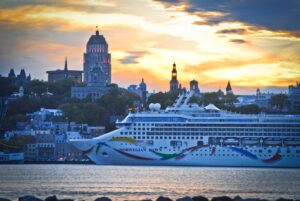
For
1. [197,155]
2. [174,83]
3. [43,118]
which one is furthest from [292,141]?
[174,83]

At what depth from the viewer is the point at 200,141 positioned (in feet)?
362

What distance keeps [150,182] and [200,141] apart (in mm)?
28993

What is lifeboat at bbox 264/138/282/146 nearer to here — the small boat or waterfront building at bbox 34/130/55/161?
the small boat

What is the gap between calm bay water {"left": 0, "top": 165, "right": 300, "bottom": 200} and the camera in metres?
70.1

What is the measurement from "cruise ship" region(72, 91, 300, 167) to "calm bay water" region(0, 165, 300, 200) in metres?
2.24

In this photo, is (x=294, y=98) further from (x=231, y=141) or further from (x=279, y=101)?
(x=231, y=141)

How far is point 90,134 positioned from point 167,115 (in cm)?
2882

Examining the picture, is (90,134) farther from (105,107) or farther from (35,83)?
(35,83)

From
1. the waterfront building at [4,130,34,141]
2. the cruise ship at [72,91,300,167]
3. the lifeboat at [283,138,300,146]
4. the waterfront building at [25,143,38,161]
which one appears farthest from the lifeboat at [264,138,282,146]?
the waterfront building at [4,130,34,141]

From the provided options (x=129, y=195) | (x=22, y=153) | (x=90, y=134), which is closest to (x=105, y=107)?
(x=90, y=134)

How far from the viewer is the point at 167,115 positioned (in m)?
113

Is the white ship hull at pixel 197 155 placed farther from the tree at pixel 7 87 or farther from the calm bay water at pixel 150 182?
the tree at pixel 7 87

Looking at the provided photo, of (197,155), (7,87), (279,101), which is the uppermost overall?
(7,87)

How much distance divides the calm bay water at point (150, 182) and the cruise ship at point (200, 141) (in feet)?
7.33
